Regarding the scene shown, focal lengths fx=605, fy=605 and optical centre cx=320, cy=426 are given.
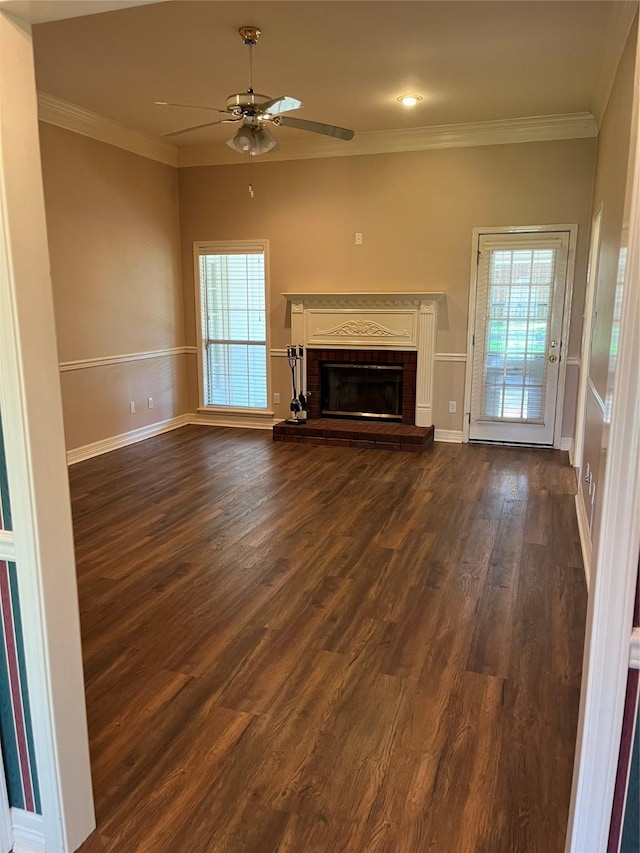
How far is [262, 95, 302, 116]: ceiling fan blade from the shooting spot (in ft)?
11.1

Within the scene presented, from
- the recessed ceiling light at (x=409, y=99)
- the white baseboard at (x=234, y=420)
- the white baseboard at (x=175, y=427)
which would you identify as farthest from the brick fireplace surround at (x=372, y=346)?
the recessed ceiling light at (x=409, y=99)

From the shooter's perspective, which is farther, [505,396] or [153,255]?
[153,255]

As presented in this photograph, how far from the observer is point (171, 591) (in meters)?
3.17

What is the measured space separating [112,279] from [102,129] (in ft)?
4.44

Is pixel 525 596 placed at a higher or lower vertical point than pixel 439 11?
lower

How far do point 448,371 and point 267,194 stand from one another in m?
2.79

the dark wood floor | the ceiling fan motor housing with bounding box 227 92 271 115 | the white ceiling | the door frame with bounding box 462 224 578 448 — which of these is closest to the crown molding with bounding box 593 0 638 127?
the white ceiling

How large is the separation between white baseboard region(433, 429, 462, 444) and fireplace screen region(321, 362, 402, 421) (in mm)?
455

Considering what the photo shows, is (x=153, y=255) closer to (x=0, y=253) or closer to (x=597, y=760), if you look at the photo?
(x=0, y=253)

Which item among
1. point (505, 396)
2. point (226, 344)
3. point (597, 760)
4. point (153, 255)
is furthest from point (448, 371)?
point (597, 760)

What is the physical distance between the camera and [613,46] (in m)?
3.72

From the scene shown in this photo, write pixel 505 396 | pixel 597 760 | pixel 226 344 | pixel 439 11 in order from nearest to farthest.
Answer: pixel 597 760, pixel 439 11, pixel 505 396, pixel 226 344

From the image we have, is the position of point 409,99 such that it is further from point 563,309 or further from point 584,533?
point 584,533

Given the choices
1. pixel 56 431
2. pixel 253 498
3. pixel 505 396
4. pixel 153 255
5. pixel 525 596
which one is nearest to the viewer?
pixel 56 431
